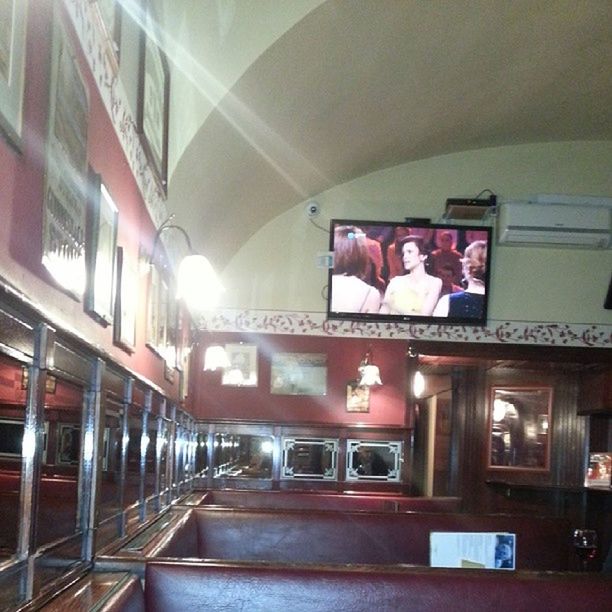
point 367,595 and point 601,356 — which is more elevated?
point 601,356

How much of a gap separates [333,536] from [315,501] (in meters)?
2.37

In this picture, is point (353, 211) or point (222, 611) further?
point (353, 211)

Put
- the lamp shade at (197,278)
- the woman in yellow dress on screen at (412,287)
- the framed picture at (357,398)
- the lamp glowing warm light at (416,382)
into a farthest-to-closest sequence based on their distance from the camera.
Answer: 1. the lamp glowing warm light at (416,382)
2. the framed picture at (357,398)
3. the woman in yellow dress on screen at (412,287)
4. the lamp shade at (197,278)

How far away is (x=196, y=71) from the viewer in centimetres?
Result: 425

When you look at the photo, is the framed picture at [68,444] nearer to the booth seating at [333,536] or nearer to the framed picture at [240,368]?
the booth seating at [333,536]

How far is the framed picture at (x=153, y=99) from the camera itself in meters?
3.41

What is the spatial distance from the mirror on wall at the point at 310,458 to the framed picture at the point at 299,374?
1.65 feet

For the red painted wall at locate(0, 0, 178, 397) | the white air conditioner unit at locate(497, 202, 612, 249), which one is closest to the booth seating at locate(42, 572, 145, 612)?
the red painted wall at locate(0, 0, 178, 397)

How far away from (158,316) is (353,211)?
4326mm

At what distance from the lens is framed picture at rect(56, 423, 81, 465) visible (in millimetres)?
2107

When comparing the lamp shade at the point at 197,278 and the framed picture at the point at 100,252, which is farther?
the lamp shade at the point at 197,278

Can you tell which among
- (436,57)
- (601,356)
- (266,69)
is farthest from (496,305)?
(266,69)

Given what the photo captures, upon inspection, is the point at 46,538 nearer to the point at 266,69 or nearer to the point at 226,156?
the point at 266,69

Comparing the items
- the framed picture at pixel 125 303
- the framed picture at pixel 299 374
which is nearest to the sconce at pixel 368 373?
the framed picture at pixel 299 374
